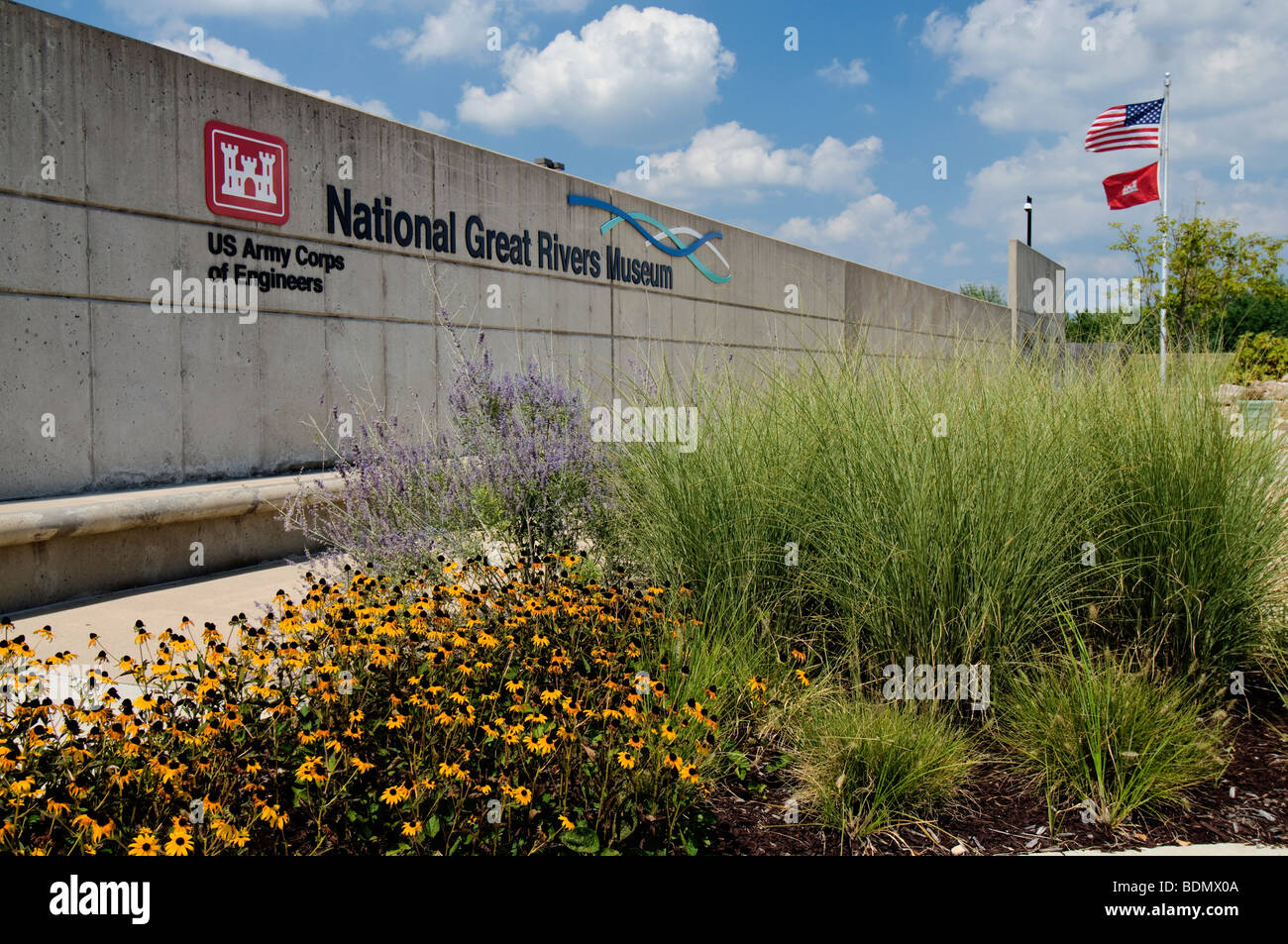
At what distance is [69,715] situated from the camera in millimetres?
2609

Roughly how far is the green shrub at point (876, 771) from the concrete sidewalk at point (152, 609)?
3.02 metres

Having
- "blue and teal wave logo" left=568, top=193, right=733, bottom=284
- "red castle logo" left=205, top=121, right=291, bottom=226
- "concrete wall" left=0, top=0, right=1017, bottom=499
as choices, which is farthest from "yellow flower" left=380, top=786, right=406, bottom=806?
"blue and teal wave logo" left=568, top=193, right=733, bottom=284

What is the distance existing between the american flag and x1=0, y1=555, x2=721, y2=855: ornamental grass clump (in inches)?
893

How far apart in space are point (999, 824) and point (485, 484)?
315cm

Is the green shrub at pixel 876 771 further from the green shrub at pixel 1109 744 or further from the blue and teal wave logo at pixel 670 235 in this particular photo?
the blue and teal wave logo at pixel 670 235

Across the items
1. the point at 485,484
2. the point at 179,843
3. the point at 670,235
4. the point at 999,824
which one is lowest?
the point at 999,824

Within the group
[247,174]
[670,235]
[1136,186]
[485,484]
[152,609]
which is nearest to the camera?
[485,484]

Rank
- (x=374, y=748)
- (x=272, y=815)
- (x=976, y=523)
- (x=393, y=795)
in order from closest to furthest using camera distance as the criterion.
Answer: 1. (x=272, y=815)
2. (x=393, y=795)
3. (x=374, y=748)
4. (x=976, y=523)

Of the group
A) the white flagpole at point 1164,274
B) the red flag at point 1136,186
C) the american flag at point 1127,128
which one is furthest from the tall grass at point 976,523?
the red flag at point 1136,186

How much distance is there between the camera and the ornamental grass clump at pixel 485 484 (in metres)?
5.01

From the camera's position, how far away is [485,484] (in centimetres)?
524

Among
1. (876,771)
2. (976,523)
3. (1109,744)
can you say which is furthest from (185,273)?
(1109,744)

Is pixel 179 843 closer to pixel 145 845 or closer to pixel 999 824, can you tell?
pixel 145 845

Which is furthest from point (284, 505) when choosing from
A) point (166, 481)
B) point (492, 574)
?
point (492, 574)
